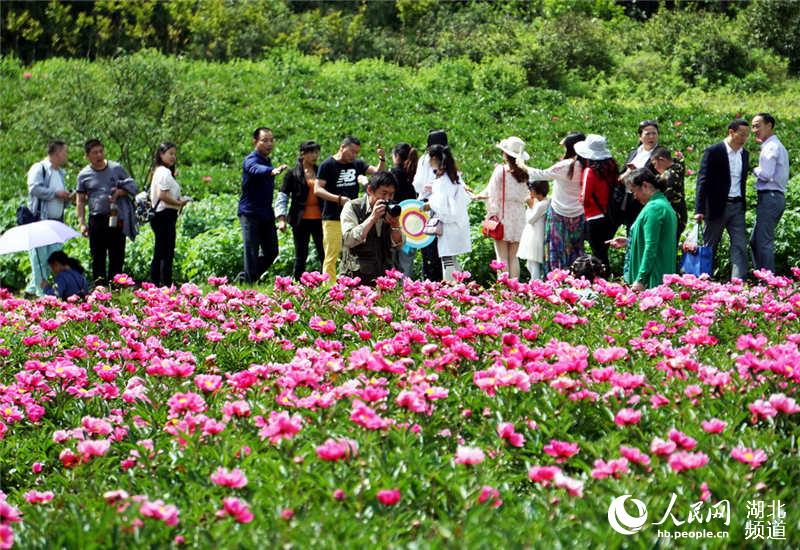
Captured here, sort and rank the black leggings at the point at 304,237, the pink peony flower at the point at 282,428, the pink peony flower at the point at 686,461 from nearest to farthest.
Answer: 1. the pink peony flower at the point at 686,461
2. the pink peony flower at the point at 282,428
3. the black leggings at the point at 304,237

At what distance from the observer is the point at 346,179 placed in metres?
10.1

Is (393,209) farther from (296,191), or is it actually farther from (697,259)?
(697,259)

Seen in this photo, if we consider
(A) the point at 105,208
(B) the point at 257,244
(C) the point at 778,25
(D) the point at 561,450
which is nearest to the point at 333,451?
(D) the point at 561,450

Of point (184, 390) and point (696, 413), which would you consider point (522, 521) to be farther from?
point (184, 390)

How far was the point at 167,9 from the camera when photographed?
37469 mm

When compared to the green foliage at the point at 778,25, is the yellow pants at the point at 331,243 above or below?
below

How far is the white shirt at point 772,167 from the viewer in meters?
9.73

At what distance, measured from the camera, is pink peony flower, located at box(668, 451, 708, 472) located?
341 centimetres

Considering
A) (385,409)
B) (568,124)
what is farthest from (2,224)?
(385,409)

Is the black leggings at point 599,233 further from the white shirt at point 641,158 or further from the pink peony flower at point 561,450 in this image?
the pink peony flower at point 561,450

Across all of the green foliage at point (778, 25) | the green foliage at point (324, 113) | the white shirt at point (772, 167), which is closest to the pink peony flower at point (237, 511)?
the white shirt at point (772, 167)

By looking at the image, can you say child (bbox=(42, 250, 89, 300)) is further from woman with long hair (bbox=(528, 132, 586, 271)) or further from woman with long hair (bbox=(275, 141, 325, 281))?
woman with long hair (bbox=(528, 132, 586, 271))

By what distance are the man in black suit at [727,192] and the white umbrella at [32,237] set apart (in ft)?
18.7

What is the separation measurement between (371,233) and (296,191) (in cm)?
225
